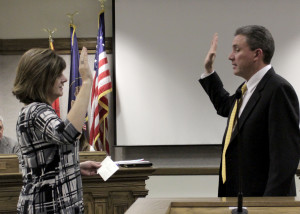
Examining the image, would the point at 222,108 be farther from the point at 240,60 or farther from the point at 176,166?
the point at 176,166

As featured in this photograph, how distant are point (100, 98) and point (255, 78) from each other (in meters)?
3.13

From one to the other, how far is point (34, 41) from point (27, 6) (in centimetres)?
47

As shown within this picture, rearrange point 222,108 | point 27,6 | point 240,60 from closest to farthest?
1. point 240,60
2. point 222,108
3. point 27,6

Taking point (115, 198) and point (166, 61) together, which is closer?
point (115, 198)

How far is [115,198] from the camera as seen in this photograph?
387 cm

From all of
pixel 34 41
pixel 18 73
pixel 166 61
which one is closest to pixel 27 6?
pixel 34 41

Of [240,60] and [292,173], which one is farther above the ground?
[240,60]

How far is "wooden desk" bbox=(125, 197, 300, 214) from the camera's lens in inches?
68.4

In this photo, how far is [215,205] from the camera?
1.83 meters

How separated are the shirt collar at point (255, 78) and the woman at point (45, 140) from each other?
0.96 metres

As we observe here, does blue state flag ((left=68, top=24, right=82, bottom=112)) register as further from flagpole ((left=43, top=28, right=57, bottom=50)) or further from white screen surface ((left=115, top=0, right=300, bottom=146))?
white screen surface ((left=115, top=0, right=300, bottom=146))

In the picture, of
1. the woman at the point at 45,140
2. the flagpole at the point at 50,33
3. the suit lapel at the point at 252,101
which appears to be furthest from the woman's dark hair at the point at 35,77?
the flagpole at the point at 50,33

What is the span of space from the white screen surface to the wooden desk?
148 inches

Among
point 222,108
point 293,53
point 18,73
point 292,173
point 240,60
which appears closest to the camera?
point 18,73
